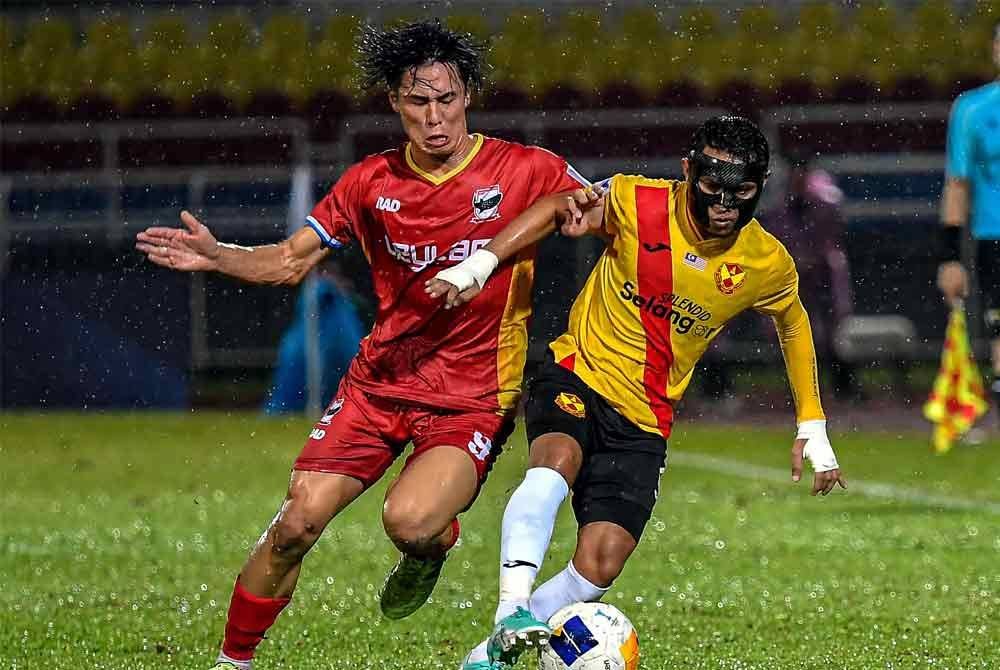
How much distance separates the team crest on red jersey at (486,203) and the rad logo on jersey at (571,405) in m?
0.61

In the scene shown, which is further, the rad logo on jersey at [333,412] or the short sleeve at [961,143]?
the short sleeve at [961,143]

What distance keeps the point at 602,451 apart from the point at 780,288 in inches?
30.2

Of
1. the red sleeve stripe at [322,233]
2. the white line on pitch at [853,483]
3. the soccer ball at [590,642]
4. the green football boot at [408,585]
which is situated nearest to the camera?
the soccer ball at [590,642]

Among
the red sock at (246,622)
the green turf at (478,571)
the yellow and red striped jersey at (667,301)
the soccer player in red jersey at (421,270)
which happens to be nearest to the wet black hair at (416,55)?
the soccer player in red jersey at (421,270)

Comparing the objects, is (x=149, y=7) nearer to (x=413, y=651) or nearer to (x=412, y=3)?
(x=412, y=3)

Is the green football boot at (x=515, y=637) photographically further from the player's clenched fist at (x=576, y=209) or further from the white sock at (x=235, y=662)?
the player's clenched fist at (x=576, y=209)

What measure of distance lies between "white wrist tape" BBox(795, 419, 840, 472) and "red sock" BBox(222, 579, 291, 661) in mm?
1696

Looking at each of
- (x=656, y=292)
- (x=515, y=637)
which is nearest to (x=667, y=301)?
(x=656, y=292)

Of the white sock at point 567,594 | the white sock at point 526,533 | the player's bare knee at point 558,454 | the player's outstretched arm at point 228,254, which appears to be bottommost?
the white sock at point 567,594

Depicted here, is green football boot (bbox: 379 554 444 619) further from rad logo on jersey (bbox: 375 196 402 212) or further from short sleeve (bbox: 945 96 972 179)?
short sleeve (bbox: 945 96 972 179)

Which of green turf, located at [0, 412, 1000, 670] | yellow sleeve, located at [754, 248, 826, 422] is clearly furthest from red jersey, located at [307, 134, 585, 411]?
green turf, located at [0, 412, 1000, 670]

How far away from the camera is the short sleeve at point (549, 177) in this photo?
18.9 ft

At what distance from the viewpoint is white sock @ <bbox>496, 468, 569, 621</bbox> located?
482 cm

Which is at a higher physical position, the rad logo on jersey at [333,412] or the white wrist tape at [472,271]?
the white wrist tape at [472,271]
